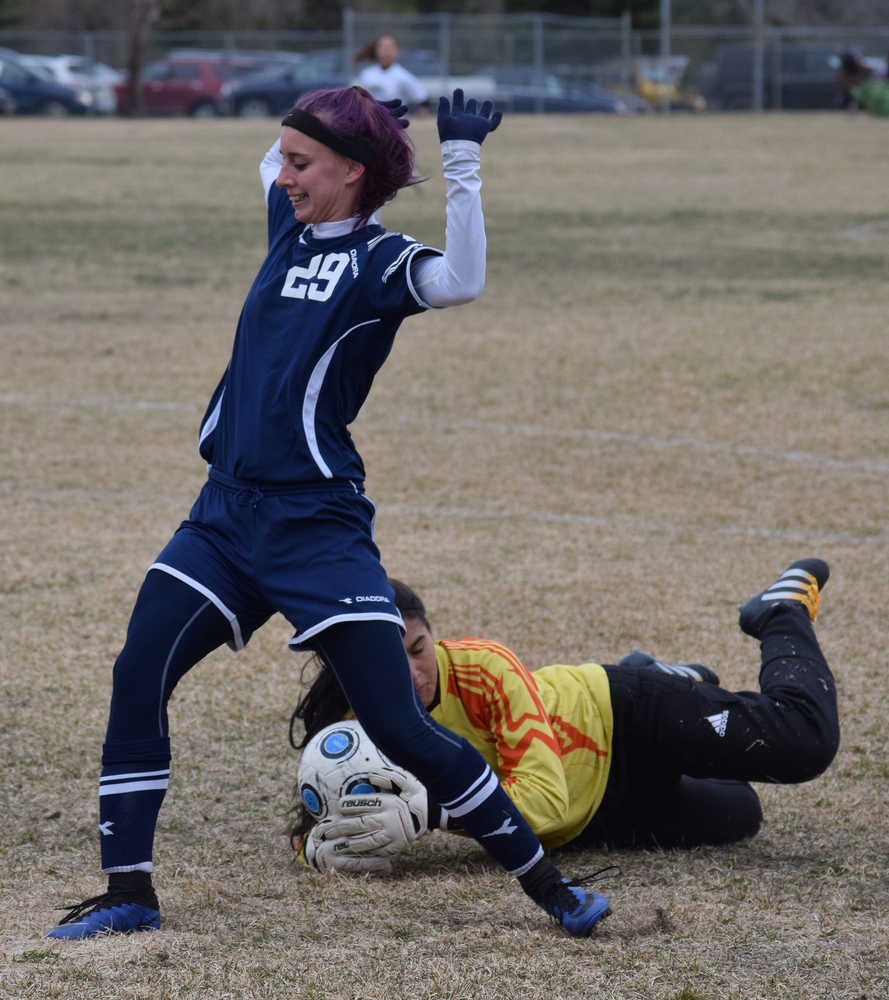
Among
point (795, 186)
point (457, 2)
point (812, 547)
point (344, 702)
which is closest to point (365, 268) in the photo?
point (344, 702)

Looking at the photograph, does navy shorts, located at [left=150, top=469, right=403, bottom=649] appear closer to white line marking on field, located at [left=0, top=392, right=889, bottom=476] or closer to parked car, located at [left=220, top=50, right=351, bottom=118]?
white line marking on field, located at [left=0, top=392, right=889, bottom=476]

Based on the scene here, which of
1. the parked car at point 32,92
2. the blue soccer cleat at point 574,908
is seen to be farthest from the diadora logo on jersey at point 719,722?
the parked car at point 32,92

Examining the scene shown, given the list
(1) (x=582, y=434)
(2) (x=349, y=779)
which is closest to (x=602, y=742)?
(2) (x=349, y=779)

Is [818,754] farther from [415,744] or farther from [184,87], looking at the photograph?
[184,87]

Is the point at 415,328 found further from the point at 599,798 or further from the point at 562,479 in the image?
the point at 599,798

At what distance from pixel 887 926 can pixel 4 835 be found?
2.43 metres

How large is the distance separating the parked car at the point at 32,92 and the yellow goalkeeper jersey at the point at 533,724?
36881 millimetres

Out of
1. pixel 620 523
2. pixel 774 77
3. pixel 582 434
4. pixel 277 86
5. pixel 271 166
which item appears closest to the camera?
pixel 271 166

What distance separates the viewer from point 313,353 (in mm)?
3484

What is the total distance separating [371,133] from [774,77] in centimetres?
3935

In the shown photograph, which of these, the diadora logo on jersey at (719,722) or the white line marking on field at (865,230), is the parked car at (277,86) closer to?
the white line marking on field at (865,230)

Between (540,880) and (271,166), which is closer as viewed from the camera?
(540,880)

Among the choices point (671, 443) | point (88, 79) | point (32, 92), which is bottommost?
point (671, 443)

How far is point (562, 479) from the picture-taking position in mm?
8453
